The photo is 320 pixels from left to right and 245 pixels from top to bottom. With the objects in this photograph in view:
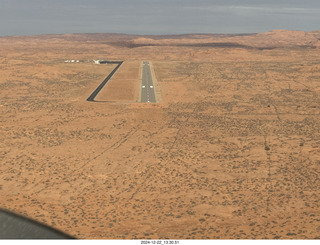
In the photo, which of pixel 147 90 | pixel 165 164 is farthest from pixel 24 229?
pixel 147 90

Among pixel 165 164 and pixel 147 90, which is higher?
pixel 147 90

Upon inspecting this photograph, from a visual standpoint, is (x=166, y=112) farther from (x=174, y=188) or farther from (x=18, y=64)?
(x=18, y=64)

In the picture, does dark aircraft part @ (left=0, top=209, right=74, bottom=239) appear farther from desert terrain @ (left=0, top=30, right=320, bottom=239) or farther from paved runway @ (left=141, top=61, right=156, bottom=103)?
paved runway @ (left=141, top=61, right=156, bottom=103)

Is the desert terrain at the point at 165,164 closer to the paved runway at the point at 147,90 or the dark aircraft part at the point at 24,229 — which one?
the dark aircraft part at the point at 24,229

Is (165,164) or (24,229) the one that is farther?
(165,164)

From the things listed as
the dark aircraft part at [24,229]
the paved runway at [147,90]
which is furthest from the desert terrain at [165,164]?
the paved runway at [147,90]

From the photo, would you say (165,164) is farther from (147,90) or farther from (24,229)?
(147,90)

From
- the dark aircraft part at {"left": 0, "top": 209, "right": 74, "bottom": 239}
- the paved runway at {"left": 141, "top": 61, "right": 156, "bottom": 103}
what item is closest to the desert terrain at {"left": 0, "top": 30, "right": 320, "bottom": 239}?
the dark aircraft part at {"left": 0, "top": 209, "right": 74, "bottom": 239}
